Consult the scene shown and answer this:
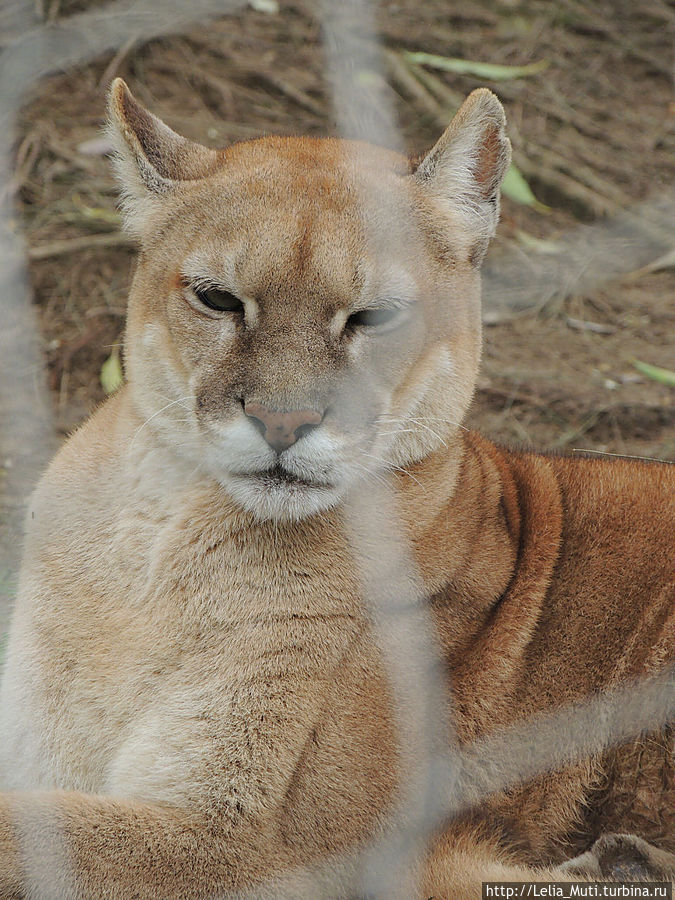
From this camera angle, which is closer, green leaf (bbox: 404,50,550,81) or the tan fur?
the tan fur

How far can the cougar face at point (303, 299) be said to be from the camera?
229 cm

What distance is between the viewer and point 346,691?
7.80 feet

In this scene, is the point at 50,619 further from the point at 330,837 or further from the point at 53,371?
the point at 53,371

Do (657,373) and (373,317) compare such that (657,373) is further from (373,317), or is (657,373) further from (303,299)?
(303,299)

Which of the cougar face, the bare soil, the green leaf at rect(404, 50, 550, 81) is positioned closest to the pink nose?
the cougar face

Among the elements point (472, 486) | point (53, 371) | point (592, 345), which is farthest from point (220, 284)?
point (592, 345)

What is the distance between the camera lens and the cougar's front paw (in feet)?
7.97

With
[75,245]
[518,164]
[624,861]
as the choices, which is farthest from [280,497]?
[518,164]

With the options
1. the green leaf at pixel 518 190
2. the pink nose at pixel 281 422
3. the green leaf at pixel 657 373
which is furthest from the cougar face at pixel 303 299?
the green leaf at pixel 518 190

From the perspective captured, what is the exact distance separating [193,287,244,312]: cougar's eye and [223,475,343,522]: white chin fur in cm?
36

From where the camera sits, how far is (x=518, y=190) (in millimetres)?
5613

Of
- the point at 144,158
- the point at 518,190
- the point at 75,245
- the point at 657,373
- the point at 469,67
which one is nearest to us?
the point at 144,158

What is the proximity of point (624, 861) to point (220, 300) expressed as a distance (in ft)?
4.94

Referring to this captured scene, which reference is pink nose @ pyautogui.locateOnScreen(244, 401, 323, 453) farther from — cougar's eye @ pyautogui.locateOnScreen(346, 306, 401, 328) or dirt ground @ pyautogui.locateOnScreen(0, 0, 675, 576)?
dirt ground @ pyautogui.locateOnScreen(0, 0, 675, 576)
